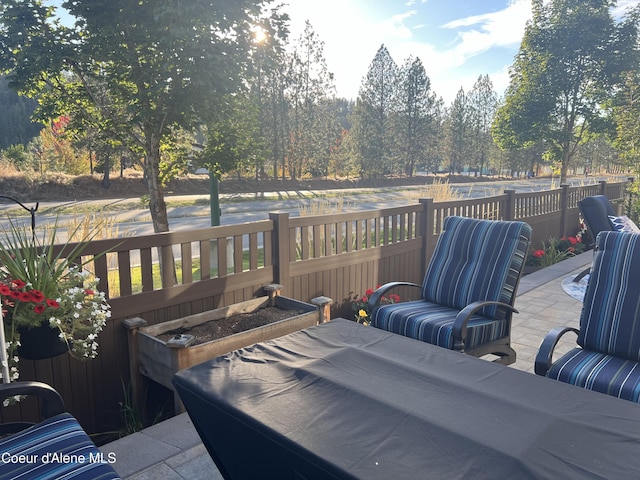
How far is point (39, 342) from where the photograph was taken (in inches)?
86.8

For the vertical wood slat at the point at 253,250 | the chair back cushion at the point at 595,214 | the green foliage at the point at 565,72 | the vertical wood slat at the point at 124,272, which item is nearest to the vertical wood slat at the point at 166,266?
the vertical wood slat at the point at 124,272

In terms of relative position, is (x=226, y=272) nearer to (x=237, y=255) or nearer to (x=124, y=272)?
(x=237, y=255)

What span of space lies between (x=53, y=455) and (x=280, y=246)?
95.0 inches

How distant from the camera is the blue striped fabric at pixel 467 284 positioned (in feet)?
9.52

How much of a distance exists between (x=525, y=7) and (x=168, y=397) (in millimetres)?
12860

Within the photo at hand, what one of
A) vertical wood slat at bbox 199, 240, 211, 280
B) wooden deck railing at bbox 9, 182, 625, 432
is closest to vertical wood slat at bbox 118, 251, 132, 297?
wooden deck railing at bbox 9, 182, 625, 432

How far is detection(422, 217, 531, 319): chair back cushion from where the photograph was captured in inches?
122

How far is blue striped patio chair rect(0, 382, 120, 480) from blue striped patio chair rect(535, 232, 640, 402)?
1.84 metres

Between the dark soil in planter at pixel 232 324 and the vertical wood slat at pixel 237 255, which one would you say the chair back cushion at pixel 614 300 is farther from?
the vertical wood slat at pixel 237 255

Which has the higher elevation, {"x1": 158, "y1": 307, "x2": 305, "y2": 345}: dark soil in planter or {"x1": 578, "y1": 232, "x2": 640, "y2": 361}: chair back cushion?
{"x1": 578, "y1": 232, "x2": 640, "y2": 361}: chair back cushion

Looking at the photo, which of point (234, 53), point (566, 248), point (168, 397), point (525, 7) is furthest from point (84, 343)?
point (525, 7)

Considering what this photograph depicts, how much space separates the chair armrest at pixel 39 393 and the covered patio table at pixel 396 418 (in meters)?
0.44

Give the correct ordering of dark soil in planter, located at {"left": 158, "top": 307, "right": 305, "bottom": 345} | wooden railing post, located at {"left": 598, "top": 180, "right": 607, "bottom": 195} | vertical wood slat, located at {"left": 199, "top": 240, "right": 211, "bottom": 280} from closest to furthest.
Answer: dark soil in planter, located at {"left": 158, "top": 307, "right": 305, "bottom": 345}, vertical wood slat, located at {"left": 199, "top": 240, "right": 211, "bottom": 280}, wooden railing post, located at {"left": 598, "top": 180, "right": 607, "bottom": 195}

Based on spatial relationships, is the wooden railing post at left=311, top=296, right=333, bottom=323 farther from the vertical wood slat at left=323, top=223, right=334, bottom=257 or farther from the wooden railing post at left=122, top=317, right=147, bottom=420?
the wooden railing post at left=122, top=317, right=147, bottom=420
